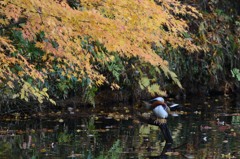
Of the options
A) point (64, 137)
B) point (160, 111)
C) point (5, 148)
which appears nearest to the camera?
point (5, 148)

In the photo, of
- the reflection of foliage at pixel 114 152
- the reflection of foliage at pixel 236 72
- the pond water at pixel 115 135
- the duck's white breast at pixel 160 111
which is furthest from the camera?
the reflection of foliage at pixel 236 72

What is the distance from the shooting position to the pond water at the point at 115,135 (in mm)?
7098

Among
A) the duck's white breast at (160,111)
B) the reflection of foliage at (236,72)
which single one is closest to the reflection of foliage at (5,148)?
the duck's white breast at (160,111)

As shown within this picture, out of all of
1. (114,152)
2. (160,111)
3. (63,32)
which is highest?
(63,32)

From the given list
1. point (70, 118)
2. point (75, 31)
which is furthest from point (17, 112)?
point (75, 31)

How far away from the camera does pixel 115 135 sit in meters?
8.51

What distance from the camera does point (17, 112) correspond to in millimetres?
10750

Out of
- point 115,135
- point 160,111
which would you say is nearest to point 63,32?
point 160,111

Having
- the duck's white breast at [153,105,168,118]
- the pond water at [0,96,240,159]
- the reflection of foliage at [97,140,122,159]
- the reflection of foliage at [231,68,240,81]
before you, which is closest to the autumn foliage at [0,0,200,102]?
the pond water at [0,96,240,159]

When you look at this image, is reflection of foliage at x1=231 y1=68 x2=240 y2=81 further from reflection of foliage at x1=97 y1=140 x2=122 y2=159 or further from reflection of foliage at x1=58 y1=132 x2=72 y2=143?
reflection of foliage at x1=97 y1=140 x2=122 y2=159

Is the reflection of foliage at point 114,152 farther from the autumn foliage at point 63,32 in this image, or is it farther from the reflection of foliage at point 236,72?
the reflection of foliage at point 236,72

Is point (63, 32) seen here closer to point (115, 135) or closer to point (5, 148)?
point (5, 148)

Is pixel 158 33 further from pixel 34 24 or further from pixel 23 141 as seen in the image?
pixel 34 24

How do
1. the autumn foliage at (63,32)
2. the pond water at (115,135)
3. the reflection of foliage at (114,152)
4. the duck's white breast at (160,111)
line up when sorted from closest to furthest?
the autumn foliage at (63,32), the reflection of foliage at (114,152), the pond water at (115,135), the duck's white breast at (160,111)
